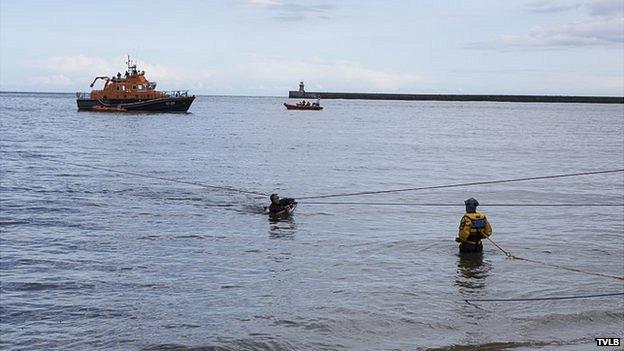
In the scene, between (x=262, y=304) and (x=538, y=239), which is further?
(x=538, y=239)

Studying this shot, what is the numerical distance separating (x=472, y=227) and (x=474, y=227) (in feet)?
0.13

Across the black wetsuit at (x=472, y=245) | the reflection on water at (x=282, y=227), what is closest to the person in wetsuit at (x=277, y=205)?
the reflection on water at (x=282, y=227)

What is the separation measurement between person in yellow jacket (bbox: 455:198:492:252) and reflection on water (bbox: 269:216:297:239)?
4394mm

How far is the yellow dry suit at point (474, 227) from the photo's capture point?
14453mm

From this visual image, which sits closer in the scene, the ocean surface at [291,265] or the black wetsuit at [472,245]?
the ocean surface at [291,265]

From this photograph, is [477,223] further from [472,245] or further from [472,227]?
[472,245]

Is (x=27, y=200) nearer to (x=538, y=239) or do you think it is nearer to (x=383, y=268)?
(x=383, y=268)

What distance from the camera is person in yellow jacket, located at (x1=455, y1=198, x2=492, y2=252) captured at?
14.4 m

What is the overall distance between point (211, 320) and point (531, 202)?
16.1m

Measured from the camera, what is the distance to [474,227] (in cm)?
1453

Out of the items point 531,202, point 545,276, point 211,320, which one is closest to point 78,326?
point 211,320

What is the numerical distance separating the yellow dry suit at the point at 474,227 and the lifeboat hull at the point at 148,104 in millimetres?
77351

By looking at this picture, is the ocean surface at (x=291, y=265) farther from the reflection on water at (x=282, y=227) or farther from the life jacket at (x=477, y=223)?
the life jacket at (x=477, y=223)

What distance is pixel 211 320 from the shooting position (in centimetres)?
1067
